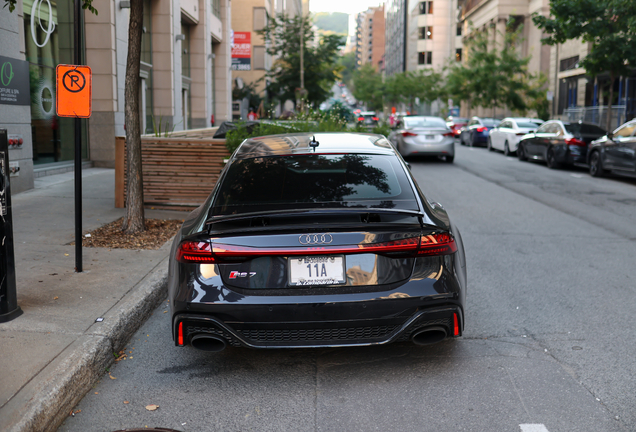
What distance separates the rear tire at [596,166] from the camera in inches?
679

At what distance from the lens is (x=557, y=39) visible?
2483cm

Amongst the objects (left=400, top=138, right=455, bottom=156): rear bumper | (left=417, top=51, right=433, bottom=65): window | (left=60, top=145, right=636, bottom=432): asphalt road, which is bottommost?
(left=60, top=145, right=636, bottom=432): asphalt road

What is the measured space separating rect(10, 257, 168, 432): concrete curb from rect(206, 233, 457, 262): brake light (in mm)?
1114

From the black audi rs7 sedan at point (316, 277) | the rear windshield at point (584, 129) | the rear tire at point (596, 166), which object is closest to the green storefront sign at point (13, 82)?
the black audi rs7 sedan at point (316, 277)

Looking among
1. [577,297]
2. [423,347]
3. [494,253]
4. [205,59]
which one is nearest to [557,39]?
[205,59]

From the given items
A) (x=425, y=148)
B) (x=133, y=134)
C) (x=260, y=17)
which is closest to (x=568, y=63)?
(x=260, y=17)

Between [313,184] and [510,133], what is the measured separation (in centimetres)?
2255

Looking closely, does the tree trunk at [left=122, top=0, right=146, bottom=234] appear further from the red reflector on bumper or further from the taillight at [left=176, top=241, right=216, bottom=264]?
the red reflector on bumper

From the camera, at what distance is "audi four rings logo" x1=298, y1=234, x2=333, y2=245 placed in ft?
12.3

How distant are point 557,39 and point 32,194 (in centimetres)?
2053

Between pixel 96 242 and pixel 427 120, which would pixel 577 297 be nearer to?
pixel 96 242

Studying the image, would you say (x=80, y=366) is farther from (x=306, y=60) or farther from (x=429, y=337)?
(x=306, y=60)

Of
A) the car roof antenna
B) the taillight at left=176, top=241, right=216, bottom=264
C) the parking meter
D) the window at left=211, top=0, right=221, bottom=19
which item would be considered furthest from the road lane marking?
the window at left=211, top=0, right=221, bottom=19

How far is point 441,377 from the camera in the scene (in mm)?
4168
